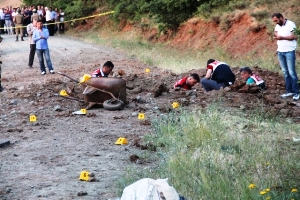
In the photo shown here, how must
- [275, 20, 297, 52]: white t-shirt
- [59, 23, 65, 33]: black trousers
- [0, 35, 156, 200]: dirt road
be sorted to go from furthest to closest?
1. [59, 23, 65, 33]: black trousers
2. [275, 20, 297, 52]: white t-shirt
3. [0, 35, 156, 200]: dirt road

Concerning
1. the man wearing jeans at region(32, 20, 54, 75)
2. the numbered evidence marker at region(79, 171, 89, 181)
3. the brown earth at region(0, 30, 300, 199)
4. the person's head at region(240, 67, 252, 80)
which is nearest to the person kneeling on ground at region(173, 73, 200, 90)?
the brown earth at region(0, 30, 300, 199)

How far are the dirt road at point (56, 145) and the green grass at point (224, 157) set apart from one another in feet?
1.61

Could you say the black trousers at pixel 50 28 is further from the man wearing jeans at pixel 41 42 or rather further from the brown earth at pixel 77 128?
the brown earth at pixel 77 128

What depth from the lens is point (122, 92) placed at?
500 inches

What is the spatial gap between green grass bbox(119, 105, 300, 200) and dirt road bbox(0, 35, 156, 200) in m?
0.49

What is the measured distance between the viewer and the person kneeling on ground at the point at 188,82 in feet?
50.0

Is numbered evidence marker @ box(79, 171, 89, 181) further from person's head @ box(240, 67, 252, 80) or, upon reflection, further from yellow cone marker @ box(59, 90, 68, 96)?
A: person's head @ box(240, 67, 252, 80)

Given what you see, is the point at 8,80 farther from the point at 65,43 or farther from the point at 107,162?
the point at 65,43

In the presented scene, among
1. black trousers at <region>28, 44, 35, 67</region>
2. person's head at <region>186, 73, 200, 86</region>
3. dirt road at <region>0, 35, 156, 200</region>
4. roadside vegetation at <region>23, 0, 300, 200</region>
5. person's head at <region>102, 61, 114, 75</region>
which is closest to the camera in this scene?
roadside vegetation at <region>23, 0, 300, 200</region>

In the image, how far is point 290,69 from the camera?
13.8 meters

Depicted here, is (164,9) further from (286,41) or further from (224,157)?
(224,157)

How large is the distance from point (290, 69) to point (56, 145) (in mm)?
6027

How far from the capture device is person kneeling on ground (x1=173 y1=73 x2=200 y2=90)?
1523cm

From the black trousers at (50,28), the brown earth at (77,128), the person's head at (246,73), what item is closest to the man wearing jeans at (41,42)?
the brown earth at (77,128)
